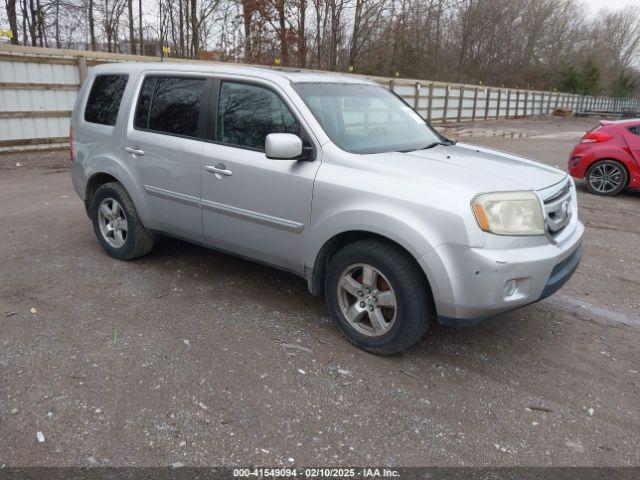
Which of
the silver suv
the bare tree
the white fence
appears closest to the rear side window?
the silver suv

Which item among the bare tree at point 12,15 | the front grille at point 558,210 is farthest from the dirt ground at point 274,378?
the bare tree at point 12,15

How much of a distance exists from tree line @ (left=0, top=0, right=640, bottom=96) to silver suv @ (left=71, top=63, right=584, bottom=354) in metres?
8.44

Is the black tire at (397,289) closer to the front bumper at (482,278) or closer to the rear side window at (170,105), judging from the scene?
the front bumper at (482,278)

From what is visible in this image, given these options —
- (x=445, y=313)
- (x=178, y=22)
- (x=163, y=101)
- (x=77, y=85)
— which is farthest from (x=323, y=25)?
(x=445, y=313)

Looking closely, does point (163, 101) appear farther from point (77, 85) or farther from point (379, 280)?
point (77, 85)

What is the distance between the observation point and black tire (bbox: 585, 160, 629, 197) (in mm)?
9188

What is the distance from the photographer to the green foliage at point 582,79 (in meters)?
56.6

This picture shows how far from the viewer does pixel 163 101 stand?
4547 mm

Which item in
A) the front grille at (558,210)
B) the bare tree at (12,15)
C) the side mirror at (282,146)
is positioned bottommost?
the front grille at (558,210)

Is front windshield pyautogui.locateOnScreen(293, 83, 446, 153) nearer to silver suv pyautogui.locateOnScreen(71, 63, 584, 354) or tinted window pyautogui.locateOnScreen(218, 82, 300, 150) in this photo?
silver suv pyautogui.locateOnScreen(71, 63, 584, 354)

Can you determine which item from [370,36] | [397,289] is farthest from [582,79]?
[397,289]

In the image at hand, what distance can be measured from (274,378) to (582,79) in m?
63.1

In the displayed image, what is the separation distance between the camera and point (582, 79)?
5712 cm

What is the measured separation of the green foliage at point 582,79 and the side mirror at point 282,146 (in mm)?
60958
